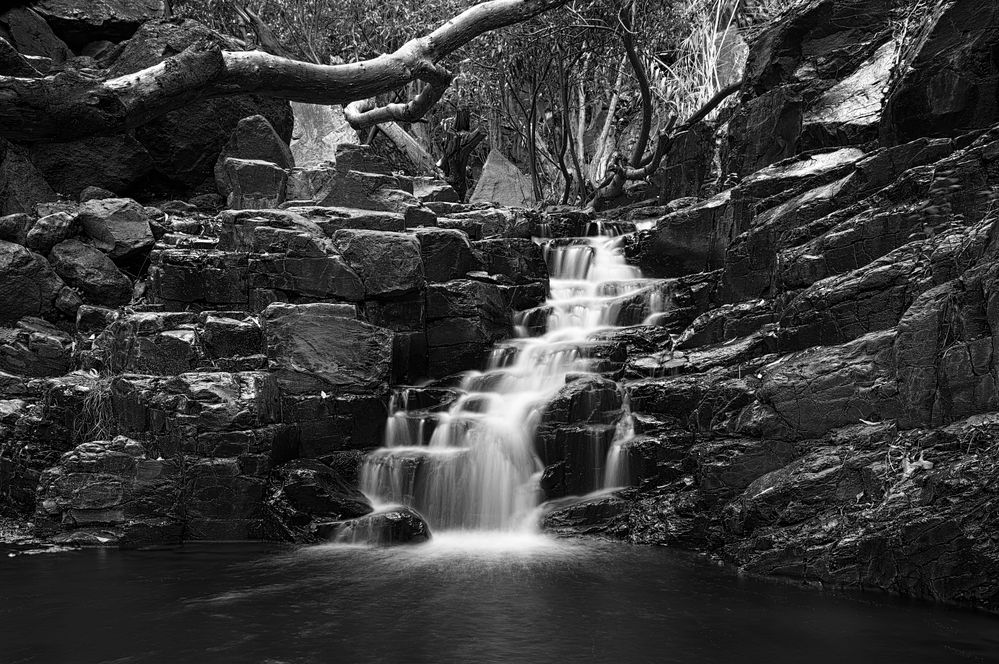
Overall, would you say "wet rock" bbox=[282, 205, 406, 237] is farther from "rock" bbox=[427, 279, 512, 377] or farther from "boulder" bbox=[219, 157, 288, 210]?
"boulder" bbox=[219, 157, 288, 210]

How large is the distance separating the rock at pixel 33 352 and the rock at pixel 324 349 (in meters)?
3.09

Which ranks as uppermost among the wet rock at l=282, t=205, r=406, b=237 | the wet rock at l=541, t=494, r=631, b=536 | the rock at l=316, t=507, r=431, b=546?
the wet rock at l=282, t=205, r=406, b=237

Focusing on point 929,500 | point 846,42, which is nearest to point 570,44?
point 846,42

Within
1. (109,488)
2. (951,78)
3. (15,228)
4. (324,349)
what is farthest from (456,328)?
(951,78)

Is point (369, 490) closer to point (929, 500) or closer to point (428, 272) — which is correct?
point (428, 272)

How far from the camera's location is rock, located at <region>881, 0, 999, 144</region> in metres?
9.05

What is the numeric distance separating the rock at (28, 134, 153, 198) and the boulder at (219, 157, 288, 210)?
1.68m

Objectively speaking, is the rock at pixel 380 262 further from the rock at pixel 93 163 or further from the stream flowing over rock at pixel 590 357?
the rock at pixel 93 163

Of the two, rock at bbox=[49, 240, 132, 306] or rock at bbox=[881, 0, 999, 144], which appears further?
rock at bbox=[49, 240, 132, 306]

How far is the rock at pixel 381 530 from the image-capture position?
8.20 metres

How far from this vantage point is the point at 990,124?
902 centimetres

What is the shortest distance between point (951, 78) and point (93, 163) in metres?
13.9

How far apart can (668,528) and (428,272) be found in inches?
222

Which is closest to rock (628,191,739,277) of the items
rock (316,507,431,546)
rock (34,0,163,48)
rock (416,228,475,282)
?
rock (416,228,475,282)
